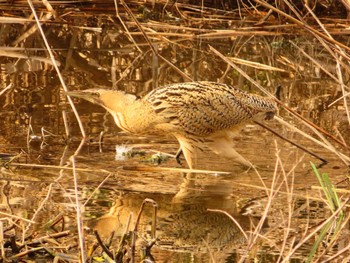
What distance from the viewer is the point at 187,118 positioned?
6008 millimetres

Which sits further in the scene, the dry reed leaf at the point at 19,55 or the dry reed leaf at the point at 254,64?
the dry reed leaf at the point at 19,55

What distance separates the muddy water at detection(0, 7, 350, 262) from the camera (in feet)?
14.8

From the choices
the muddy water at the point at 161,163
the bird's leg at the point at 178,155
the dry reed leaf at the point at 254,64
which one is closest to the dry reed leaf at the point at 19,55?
the muddy water at the point at 161,163

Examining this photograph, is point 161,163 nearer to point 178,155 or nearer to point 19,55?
point 178,155

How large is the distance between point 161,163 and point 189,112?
337 millimetres

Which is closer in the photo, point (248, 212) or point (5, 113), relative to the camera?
point (248, 212)

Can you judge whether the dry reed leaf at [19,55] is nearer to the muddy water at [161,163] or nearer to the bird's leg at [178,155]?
the muddy water at [161,163]

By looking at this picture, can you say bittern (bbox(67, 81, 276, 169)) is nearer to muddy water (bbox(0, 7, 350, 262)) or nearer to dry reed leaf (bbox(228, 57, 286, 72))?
muddy water (bbox(0, 7, 350, 262))

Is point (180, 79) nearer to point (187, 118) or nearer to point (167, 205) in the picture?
point (187, 118)

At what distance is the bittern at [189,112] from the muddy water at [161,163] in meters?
0.15

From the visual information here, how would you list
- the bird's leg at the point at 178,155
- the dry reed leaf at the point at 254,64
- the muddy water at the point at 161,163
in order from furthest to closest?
the dry reed leaf at the point at 254,64 → the bird's leg at the point at 178,155 → the muddy water at the point at 161,163

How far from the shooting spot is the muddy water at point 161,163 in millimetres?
4512

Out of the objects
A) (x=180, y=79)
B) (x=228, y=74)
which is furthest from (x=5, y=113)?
(x=228, y=74)

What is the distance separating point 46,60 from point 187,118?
2732 mm
